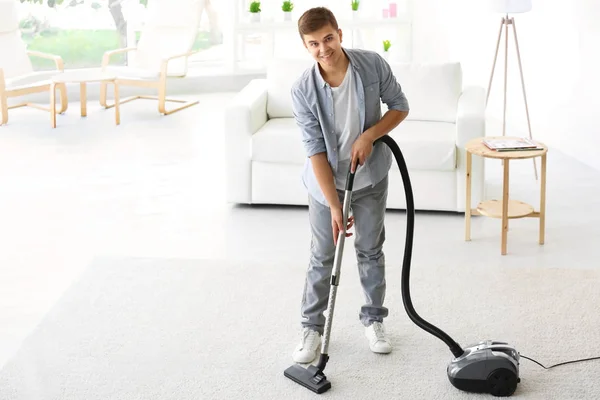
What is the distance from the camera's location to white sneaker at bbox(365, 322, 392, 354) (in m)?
3.30

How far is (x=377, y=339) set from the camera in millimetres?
3326

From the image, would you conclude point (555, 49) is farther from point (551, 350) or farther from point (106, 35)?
point (106, 35)

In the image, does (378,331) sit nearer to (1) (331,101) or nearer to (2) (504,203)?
(1) (331,101)

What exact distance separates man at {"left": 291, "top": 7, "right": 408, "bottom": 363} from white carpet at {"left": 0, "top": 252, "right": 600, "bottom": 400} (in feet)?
0.87

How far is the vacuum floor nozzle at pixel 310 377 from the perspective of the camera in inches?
121

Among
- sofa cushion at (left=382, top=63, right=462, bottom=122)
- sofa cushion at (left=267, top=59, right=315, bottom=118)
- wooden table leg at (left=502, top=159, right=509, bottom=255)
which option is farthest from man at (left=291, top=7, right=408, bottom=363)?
sofa cushion at (left=267, top=59, right=315, bottom=118)

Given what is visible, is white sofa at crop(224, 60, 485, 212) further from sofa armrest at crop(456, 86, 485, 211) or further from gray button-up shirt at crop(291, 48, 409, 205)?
gray button-up shirt at crop(291, 48, 409, 205)

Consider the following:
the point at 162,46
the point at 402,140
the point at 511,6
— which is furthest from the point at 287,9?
the point at 402,140

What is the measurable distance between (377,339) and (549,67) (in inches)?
130

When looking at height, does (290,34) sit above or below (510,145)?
above

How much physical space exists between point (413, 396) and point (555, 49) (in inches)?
140

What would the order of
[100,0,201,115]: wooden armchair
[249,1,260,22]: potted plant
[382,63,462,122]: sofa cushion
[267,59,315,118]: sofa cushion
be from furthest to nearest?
[249,1,260,22]: potted plant → [100,0,201,115]: wooden armchair → [267,59,315,118]: sofa cushion → [382,63,462,122]: sofa cushion

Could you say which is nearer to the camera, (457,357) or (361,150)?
(361,150)

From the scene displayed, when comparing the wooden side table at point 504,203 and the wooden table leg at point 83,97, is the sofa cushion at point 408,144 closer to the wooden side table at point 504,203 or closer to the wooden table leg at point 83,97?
the wooden side table at point 504,203
